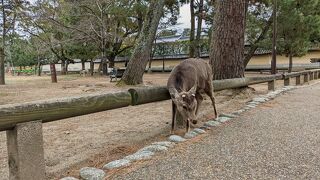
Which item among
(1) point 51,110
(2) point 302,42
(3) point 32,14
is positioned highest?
(3) point 32,14

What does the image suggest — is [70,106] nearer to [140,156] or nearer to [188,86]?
[140,156]

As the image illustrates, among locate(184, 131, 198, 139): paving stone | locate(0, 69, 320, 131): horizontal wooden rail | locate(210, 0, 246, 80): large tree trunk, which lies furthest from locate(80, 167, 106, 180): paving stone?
locate(210, 0, 246, 80): large tree trunk

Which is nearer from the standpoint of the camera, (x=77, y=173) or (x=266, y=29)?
(x=77, y=173)

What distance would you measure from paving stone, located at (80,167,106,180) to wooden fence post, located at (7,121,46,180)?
446 millimetres

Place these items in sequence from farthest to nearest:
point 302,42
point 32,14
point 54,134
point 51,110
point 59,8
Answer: point 59,8
point 32,14
point 302,42
point 54,134
point 51,110

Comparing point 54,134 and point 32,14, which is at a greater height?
point 32,14

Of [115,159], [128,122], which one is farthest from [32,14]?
[115,159]

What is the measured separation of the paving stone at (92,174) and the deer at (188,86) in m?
1.44

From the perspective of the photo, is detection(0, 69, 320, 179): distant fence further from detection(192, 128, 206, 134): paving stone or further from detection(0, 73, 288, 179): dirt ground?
detection(192, 128, 206, 134): paving stone

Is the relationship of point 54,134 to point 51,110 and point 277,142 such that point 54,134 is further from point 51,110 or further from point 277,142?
point 277,142

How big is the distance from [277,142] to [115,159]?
201 cm

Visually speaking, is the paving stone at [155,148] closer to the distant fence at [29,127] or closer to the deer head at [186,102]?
the deer head at [186,102]

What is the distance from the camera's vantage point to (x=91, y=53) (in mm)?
30891

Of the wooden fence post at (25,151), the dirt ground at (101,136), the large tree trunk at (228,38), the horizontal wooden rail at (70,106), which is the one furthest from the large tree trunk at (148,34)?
the wooden fence post at (25,151)
